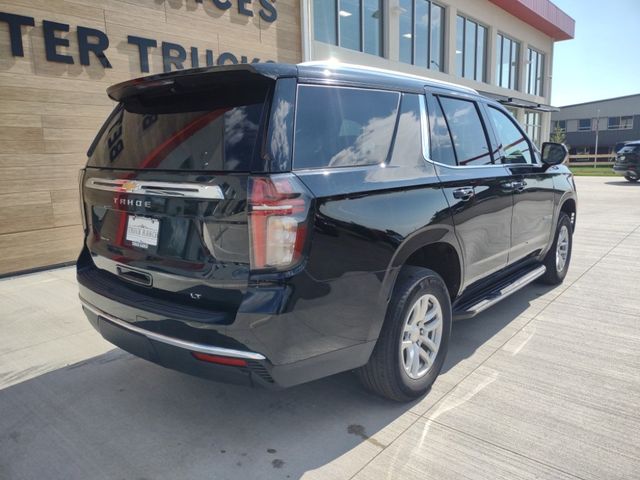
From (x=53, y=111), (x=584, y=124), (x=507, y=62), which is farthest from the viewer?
(x=584, y=124)

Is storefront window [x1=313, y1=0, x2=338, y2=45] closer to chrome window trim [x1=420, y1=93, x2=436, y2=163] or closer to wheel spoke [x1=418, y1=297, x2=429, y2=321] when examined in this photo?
chrome window trim [x1=420, y1=93, x2=436, y2=163]

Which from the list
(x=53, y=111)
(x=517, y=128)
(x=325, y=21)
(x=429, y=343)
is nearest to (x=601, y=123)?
(x=325, y=21)

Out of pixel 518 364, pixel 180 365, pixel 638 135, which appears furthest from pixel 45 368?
pixel 638 135

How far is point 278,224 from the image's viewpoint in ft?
6.89

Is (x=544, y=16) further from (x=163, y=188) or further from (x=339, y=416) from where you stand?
(x=163, y=188)

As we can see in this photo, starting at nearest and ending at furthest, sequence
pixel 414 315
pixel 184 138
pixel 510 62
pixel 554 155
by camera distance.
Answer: pixel 184 138, pixel 414 315, pixel 554 155, pixel 510 62

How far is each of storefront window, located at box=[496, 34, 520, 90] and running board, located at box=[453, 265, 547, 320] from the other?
17749 mm

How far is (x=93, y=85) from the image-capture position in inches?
255

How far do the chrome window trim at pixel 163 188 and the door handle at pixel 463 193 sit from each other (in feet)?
5.46

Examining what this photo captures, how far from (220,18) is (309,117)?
6.37 meters

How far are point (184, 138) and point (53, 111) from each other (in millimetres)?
4749

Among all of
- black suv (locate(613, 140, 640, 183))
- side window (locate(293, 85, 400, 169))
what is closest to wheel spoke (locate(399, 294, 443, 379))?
side window (locate(293, 85, 400, 169))

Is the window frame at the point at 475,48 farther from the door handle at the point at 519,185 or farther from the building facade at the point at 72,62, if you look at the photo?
the door handle at the point at 519,185

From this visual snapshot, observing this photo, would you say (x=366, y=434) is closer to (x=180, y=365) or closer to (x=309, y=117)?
(x=180, y=365)
